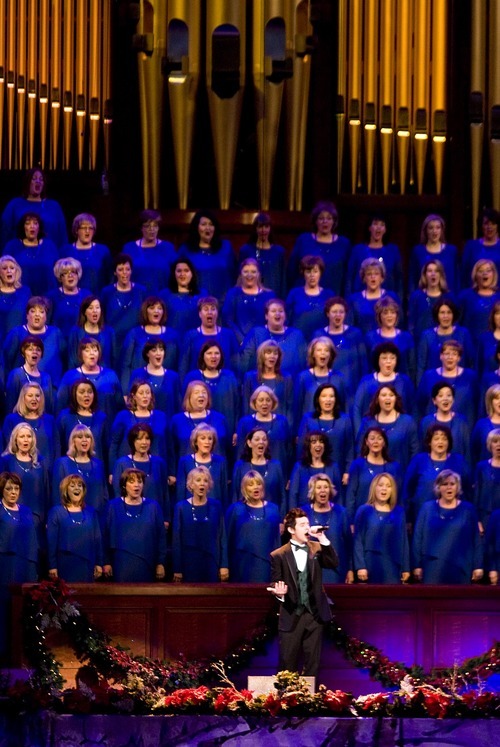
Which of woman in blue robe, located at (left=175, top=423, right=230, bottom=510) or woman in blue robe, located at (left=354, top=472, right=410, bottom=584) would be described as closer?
woman in blue robe, located at (left=354, top=472, right=410, bottom=584)

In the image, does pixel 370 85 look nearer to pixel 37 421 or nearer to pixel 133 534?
pixel 37 421

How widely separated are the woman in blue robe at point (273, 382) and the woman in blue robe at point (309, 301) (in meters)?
0.69

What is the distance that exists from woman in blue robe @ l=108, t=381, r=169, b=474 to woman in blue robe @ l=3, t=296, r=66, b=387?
69 cm

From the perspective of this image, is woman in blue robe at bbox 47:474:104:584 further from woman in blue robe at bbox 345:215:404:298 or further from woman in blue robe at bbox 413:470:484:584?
woman in blue robe at bbox 345:215:404:298

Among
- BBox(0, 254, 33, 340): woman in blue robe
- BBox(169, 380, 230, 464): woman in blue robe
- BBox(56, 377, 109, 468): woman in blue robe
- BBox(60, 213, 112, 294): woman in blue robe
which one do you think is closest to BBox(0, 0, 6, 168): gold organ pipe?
BBox(60, 213, 112, 294): woman in blue robe

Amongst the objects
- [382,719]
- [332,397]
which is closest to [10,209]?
[332,397]

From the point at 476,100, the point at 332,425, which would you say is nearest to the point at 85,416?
the point at 332,425

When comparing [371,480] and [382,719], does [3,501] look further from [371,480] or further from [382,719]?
[382,719]

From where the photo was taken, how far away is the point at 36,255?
39.7ft

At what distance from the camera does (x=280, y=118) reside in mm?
13133

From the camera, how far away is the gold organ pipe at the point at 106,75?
1316 centimetres

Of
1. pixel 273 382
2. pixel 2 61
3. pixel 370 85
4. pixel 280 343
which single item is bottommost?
pixel 273 382

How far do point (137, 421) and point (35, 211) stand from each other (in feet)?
7.47

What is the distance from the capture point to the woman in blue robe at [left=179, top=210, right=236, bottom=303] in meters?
12.1
